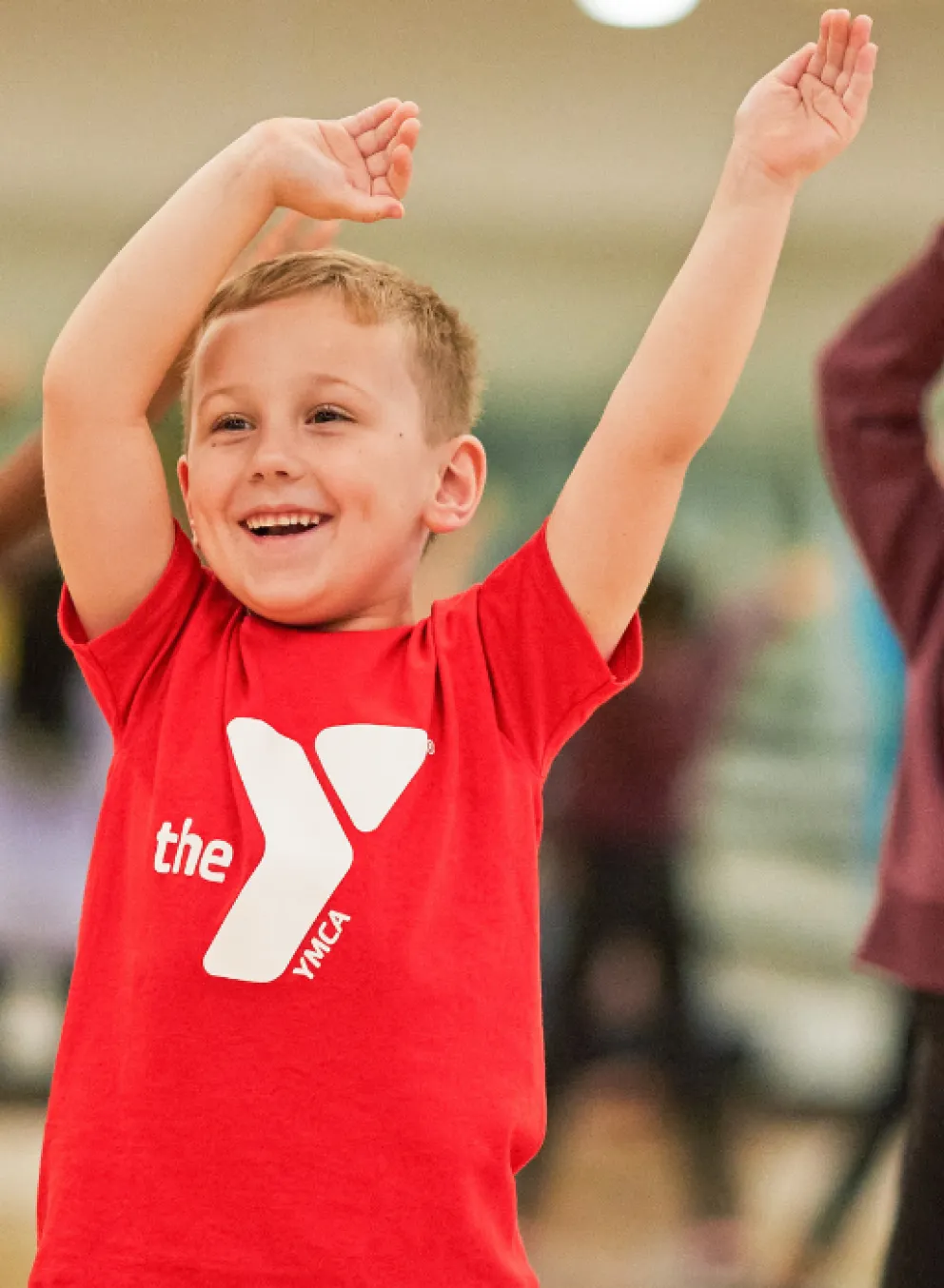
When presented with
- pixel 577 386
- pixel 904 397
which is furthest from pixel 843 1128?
pixel 904 397

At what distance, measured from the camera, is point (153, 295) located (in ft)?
2.60

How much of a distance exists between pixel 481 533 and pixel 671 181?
64 cm

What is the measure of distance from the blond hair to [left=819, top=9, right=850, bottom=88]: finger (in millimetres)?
274

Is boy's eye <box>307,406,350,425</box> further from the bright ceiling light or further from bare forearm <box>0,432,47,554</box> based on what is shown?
the bright ceiling light

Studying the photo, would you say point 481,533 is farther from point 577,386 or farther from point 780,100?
point 780,100

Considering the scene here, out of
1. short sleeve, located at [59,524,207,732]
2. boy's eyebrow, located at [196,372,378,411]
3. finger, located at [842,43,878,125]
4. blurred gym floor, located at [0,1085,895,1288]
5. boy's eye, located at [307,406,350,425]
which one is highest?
finger, located at [842,43,878,125]

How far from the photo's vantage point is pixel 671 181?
2.13 m

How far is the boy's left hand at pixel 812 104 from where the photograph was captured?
781 mm

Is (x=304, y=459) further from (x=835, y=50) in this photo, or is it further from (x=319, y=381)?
(x=835, y=50)

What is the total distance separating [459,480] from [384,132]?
0.70 ft

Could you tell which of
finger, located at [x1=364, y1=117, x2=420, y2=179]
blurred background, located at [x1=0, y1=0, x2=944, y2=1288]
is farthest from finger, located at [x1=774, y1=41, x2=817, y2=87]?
blurred background, located at [x1=0, y1=0, x2=944, y2=1288]

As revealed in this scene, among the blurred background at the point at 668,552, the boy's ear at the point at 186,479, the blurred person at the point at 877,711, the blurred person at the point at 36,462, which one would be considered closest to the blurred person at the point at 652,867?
the blurred background at the point at 668,552

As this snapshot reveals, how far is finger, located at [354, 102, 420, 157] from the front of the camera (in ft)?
2.71

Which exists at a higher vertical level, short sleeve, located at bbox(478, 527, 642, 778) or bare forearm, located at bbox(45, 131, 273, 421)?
bare forearm, located at bbox(45, 131, 273, 421)
